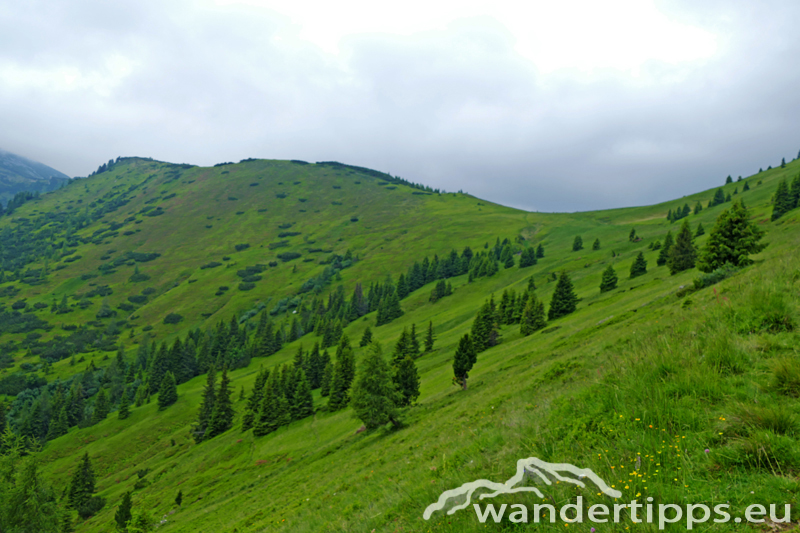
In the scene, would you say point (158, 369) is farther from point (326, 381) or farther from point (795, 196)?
point (795, 196)

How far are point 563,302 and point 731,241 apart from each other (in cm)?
3649

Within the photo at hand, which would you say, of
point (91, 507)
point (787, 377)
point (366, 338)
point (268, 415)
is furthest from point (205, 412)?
point (787, 377)

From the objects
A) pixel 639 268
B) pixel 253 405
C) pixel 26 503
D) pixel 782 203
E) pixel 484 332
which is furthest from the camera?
pixel 782 203

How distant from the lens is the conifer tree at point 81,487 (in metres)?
69.1

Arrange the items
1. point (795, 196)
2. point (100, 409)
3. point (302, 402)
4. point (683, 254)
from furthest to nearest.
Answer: point (100, 409) < point (795, 196) < point (302, 402) < point (683, 254)

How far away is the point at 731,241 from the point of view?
136 ft

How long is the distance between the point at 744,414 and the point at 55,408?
6944 inches

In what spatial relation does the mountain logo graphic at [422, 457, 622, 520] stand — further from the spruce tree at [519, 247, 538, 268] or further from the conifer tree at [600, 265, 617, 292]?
the spruce tree at [519, 247, 538, 268]

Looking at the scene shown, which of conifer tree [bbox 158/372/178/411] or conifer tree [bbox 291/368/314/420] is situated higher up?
conifer tree [bbox 291/368/314/420]

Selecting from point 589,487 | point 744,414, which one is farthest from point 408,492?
point 744,414

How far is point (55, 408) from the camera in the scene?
12056cm

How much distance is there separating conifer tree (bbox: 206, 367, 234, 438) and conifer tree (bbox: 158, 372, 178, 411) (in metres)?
34.5

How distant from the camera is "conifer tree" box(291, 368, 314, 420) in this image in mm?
75312

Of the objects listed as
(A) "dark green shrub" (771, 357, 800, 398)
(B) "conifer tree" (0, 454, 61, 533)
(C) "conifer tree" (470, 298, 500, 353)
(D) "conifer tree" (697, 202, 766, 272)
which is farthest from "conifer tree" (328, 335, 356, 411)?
(A) "dark green shrub" (771, 357, 800, 398)
